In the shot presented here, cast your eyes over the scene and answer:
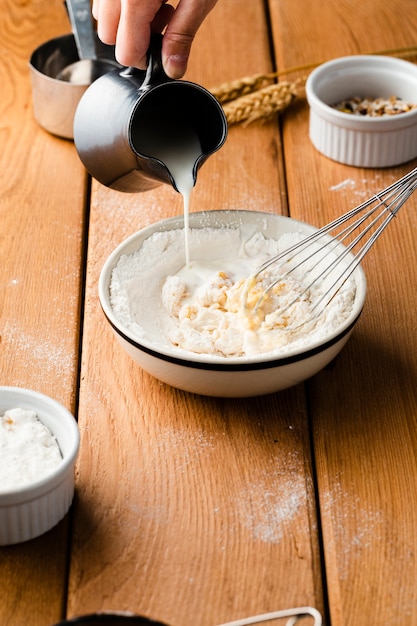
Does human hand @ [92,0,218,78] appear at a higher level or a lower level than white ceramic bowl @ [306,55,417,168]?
higher

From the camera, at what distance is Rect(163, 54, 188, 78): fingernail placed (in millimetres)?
1145

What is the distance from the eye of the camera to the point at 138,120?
1.21 m

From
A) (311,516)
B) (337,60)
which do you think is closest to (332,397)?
(311,516)

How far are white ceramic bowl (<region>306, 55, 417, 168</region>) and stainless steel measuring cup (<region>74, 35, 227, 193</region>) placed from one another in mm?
422

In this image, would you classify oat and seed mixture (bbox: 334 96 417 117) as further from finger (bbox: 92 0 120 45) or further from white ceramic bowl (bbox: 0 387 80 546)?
white ceramic bowl (bbox: 0 387 80 546)

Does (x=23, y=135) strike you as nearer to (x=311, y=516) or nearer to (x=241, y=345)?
(x=241, y=345)

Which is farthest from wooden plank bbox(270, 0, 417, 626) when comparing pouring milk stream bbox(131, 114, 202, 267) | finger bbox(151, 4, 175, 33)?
finger bbox(151, 4, 175, 33)

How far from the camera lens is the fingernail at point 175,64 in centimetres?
114

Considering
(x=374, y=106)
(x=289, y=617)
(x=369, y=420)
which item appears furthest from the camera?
(x=374, y=106)

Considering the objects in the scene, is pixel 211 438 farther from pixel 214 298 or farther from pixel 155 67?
pixel 155 67

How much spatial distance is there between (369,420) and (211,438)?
201 millimetres

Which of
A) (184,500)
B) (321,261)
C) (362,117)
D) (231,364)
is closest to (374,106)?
(362,117)

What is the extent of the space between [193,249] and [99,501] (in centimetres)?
41

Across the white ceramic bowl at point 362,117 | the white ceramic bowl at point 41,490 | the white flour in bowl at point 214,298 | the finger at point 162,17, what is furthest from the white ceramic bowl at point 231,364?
the white ceramic bowl at point 362,117
